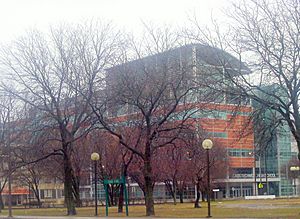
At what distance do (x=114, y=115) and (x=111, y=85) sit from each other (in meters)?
4.68

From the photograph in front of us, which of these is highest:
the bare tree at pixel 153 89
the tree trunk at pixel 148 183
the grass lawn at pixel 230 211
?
the bare tree at pixel 153 89

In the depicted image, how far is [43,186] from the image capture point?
136 metres

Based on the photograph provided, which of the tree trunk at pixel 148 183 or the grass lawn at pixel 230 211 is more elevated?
the tree trunk at pixel 148 183

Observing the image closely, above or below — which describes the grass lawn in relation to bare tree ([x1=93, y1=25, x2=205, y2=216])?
below

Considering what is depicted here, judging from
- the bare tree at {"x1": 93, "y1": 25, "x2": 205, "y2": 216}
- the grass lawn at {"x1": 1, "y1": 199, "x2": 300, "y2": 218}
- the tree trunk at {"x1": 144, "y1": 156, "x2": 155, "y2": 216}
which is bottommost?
the grass lawn at {"x1": 1, "y1": 199, "x2": 300, "y2": 218}

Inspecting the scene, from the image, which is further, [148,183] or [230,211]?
[230,211]

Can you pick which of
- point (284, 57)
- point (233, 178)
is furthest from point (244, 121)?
point (233, 178)

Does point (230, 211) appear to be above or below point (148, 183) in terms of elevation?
below

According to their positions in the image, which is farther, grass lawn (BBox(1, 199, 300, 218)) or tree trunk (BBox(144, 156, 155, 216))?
tree trunk (BBox(144, 156, 155, 216))

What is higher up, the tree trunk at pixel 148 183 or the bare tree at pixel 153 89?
the bare tree at pixel 153 89

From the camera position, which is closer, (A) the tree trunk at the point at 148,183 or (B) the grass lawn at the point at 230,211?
(B) the grass lawn at the point at 230,211

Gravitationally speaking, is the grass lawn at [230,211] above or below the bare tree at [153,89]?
below

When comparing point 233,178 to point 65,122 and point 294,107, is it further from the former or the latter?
point 294,107

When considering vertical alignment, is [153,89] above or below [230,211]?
above
